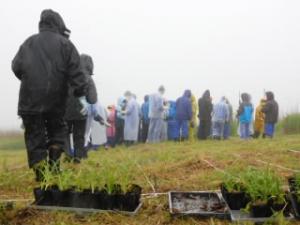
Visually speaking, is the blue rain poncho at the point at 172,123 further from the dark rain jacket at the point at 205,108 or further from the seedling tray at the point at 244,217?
the seedling tray at the point at 244,217

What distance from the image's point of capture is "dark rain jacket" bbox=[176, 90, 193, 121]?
16250 mm

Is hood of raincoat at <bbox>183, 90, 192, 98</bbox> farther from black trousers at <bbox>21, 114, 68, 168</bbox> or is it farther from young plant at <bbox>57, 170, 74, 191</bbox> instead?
young plant at <bbox>57, 170, 74, 191</bbox>

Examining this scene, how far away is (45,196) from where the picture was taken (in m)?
4.07

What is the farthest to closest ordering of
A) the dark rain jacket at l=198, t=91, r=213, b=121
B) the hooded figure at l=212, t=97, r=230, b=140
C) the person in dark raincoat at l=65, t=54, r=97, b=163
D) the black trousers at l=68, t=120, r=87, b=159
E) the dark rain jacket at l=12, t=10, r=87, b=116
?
the dark rain jacket at l=198, t=91, r=213, b=121
the hooded figure at l=212, t=97, r=230, b=140
the black trousers at l=68, t=120, r=87, b=159
the person in dark raincoat at l=65, t=54, r=97, b=163
the dark rain jacket at l=12, t=10, r=87, b=116

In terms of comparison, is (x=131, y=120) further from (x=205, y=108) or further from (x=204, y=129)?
(x=204, y=129)

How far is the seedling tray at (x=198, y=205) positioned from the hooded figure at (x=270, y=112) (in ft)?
41.0

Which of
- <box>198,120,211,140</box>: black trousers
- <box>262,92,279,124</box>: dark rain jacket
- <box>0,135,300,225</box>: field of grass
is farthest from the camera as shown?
<box>198,120,211,140</box>: black trousers

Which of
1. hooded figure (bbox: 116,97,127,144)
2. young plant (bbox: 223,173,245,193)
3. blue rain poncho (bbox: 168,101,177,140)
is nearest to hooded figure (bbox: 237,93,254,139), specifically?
blue rain poncho (bbox: 168,101,177,140)

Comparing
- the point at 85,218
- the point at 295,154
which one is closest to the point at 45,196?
the point at 85,218

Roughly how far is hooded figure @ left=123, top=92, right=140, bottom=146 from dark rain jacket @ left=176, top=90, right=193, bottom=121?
1.42 m

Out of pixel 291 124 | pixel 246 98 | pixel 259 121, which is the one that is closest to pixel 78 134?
pixel 246 98

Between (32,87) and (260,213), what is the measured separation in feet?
9.53

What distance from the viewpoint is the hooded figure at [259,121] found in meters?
17.1

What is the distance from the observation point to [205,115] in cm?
1784
